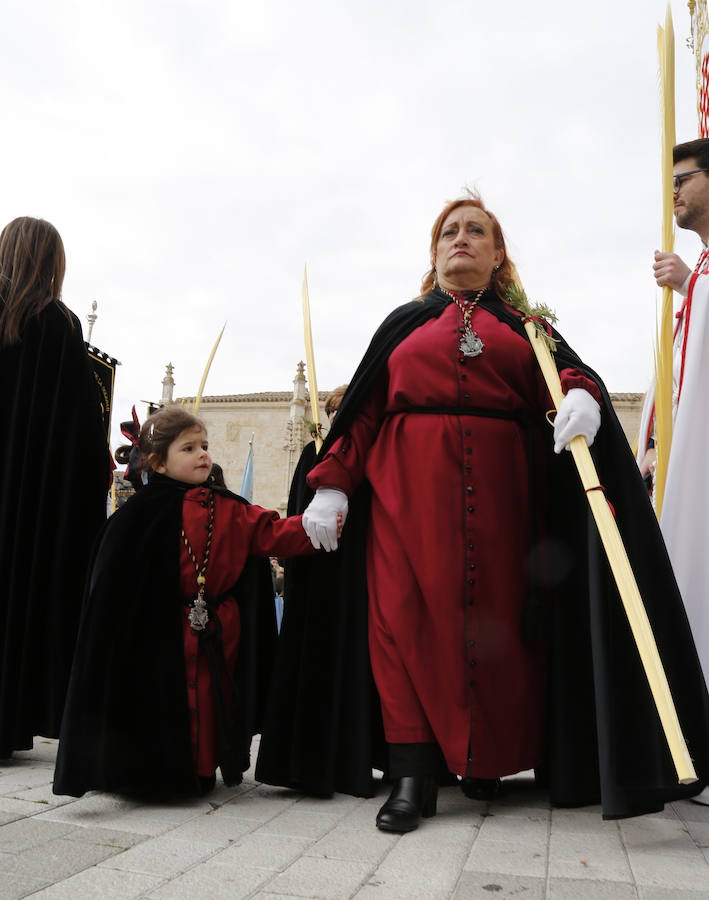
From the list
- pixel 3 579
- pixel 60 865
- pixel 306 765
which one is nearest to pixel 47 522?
pixel 3 579

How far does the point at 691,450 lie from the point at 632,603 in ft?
3.64

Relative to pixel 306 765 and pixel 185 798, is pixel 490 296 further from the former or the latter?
pixel 185 798

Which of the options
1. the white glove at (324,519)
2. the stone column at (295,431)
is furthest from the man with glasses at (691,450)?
the stone column at (295,431)

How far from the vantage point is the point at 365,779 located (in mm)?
2672

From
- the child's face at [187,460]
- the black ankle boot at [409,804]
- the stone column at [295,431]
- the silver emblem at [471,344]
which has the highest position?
the stone column at [295,431]

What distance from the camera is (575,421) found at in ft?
8.04

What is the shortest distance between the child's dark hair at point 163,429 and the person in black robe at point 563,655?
1.79ft

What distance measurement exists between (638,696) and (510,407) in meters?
1.04

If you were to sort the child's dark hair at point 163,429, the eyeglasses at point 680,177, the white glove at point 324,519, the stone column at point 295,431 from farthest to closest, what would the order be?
the stone column at point 295,431 → the eyeglasses at point 680,177 → the child's dark hair at point 163,429 → the white glove at point 324,519

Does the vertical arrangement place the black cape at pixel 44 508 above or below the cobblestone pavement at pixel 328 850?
above

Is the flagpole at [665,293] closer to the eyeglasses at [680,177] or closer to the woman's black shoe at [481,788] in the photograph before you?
the eyeglasses at [680,177]

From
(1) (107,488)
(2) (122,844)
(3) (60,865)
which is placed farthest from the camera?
(1) (107,488)

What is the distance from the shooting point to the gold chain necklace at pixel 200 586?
2.78 metres

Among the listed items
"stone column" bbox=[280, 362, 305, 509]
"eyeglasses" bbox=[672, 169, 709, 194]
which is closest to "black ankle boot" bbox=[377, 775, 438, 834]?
"eyeglasses" bbox=[672, 169, 709, 194]
